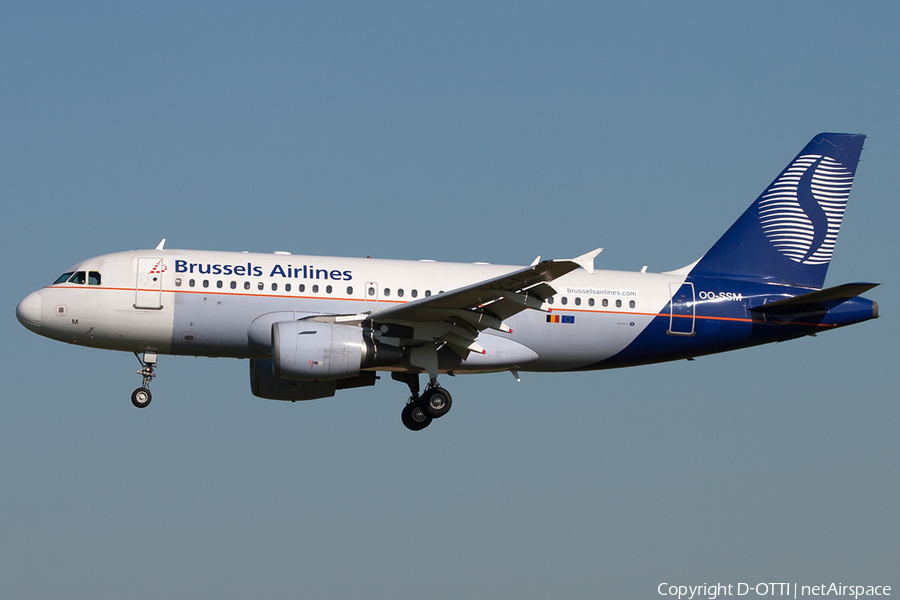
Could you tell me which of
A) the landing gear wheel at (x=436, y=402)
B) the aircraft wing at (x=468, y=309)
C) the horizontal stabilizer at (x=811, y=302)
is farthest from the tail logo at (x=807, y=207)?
the landing gear wheel at (x=436, y=402)

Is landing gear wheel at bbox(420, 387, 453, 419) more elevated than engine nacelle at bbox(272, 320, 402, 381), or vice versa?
engine nacelle at bbox(272, 320, 402, 381)

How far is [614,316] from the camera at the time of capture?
102 ft

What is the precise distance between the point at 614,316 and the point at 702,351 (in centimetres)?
285

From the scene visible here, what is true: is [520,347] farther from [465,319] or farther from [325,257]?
[325,257]

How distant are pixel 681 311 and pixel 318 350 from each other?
32.6 feet

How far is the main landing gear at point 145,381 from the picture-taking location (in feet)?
98.0

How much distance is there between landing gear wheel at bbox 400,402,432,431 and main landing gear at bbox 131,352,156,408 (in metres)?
6.53

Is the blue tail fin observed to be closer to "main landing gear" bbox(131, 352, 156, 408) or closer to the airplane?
the airplane

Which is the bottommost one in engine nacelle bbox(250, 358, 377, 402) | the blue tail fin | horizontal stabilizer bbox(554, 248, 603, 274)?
engine nacelle bbox(250, 358, 377, 402)

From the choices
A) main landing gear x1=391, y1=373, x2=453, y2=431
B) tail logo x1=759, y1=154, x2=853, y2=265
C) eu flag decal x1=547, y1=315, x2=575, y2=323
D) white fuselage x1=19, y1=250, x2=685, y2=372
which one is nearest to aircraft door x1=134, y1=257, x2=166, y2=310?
white fuselage x1=19, y1=250, x2=685, y2=372

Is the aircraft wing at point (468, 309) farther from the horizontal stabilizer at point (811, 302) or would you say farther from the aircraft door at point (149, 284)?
the horizontal stabilizer at point (811, 302)

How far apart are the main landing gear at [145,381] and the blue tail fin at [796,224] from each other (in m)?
14.7

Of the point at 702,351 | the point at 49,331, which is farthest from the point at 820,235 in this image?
the point at 49,331

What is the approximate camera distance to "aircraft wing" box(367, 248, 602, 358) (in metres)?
26.6
